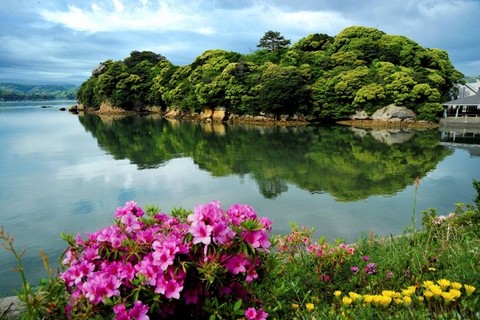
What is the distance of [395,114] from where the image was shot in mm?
33219

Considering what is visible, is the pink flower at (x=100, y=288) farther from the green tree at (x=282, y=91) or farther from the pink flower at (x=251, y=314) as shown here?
the green tree at (x=282, y=91)

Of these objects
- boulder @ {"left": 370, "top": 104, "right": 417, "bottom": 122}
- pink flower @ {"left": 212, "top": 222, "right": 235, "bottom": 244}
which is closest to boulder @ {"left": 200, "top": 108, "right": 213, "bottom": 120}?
boulder @ {"left": 370, "top": 104, "right": 417, "bottom": 122}

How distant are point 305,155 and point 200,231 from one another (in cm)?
1729

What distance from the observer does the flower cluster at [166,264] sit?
2.10 meters

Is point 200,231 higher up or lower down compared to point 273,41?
lower down

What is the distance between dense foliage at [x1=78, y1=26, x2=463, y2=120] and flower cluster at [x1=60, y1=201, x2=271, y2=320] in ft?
112

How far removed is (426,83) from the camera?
108 feet

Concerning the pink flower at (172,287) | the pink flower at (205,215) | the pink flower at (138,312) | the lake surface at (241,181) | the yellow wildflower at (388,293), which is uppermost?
the pink flower at (205,215)

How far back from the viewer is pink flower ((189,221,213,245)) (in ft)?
6.82

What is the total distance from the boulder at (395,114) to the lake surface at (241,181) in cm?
741

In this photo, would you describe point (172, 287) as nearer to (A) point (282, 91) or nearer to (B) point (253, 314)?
(B) point (253, 314)

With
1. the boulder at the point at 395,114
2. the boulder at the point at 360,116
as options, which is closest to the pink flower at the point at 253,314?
the boulder at the point at 395,114

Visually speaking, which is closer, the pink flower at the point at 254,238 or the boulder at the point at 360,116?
the pink flower at the point at 254,238

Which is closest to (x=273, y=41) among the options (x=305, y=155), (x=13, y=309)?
(x=305, y=155)
